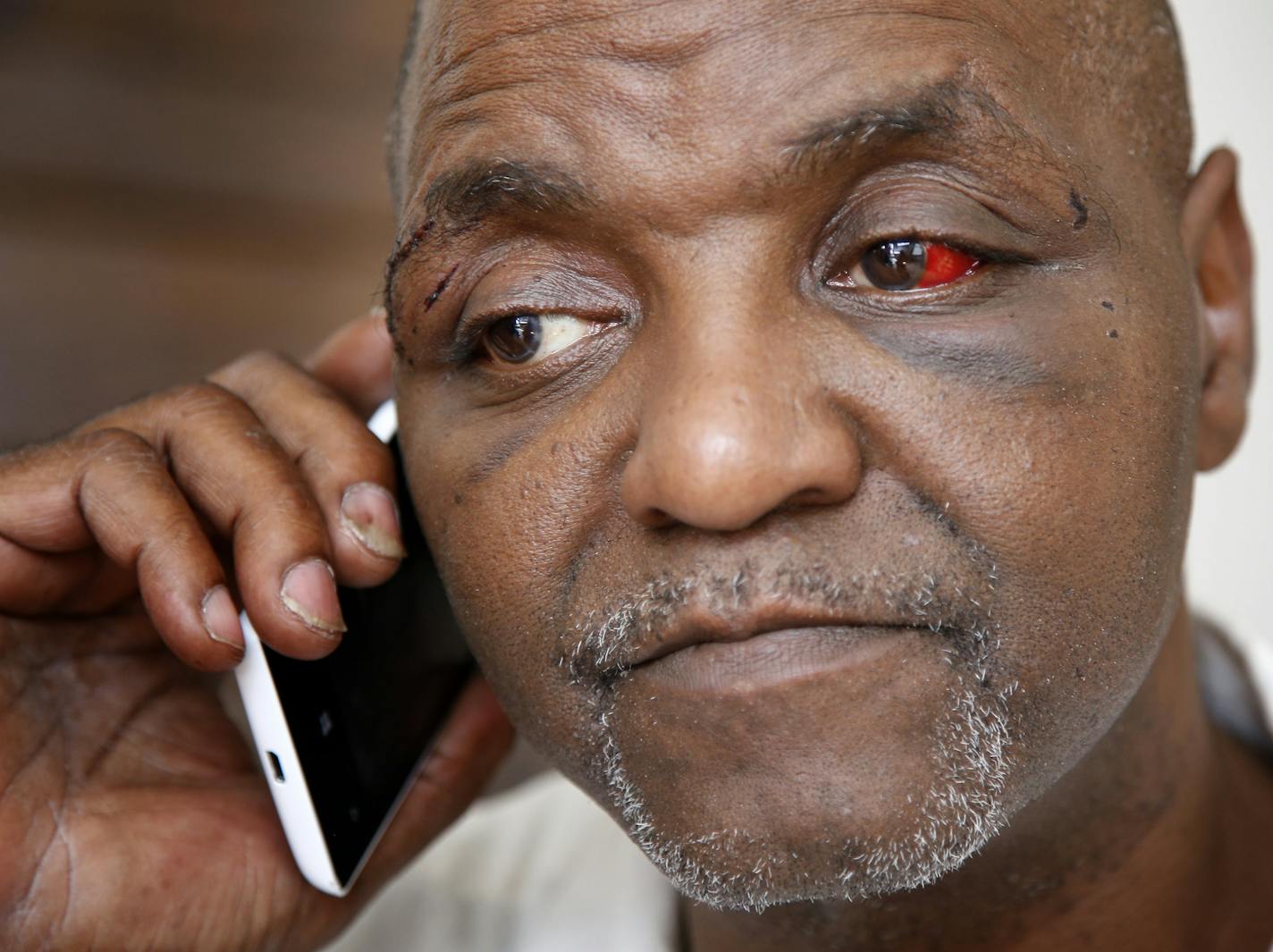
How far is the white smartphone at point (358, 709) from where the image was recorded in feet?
5.74

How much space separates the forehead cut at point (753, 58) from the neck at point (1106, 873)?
2.61 feet

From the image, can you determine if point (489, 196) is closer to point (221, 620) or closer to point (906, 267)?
point (906, 267)

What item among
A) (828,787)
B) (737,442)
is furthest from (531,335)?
(828,787)

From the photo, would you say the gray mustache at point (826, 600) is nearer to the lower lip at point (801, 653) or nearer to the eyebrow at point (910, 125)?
the lower lip at point (801, 653)

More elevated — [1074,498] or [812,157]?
[812,157]

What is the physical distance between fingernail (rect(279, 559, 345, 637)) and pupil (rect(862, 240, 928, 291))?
795 mm

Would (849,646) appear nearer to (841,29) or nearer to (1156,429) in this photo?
(1156,429)

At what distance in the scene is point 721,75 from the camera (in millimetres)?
1467

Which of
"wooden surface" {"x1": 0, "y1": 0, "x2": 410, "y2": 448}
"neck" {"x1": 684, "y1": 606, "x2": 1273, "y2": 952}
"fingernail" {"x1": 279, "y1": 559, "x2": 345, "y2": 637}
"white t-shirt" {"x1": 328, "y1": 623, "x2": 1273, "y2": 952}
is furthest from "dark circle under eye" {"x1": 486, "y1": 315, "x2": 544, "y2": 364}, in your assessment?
"wooden surface" {"x1": 0, "y1": 0, "x2": 410, "y2": 448}

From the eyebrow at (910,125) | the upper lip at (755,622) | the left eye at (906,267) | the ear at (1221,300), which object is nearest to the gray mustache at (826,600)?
the upper lip at (755,622)

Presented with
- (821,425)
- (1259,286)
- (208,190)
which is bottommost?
(1259,286)

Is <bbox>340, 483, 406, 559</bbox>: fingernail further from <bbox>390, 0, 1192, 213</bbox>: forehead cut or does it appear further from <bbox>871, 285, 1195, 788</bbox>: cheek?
<bbox>871, 285, 1195, 788</bbox>: cheek

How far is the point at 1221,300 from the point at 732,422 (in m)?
0.97

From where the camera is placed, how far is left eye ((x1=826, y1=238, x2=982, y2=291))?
1.52 m
